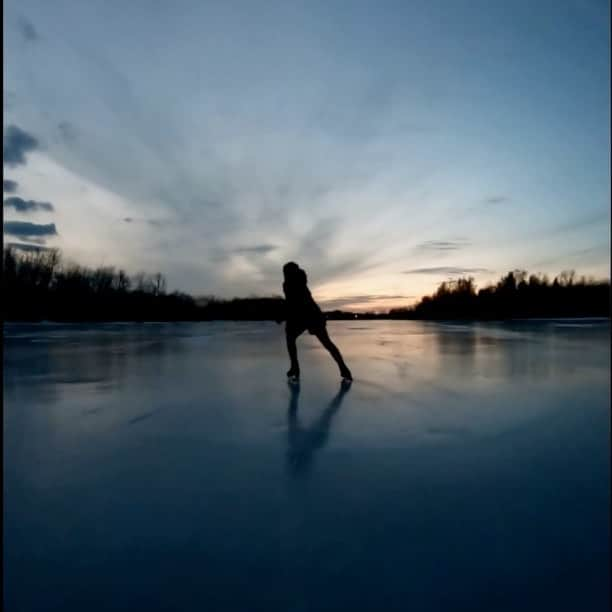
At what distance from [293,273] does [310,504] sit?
360cm

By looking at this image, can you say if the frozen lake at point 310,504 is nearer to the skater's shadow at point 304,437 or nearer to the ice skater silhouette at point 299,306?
the skater's shadow at point 304,437

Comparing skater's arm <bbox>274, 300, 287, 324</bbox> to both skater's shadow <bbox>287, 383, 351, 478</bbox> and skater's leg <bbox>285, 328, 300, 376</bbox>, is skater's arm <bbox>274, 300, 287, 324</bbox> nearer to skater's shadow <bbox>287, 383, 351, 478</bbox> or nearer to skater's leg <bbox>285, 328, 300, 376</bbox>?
skater's leg <bbox>285, 328, 300, 376</bbox>

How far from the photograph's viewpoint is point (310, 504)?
1.95 metres

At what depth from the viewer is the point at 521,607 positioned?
1318 millimetres

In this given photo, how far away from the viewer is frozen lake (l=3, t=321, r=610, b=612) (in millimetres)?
1400

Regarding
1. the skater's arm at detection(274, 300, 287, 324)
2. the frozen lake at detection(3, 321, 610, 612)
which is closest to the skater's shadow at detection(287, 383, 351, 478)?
the frozen lake at detection(3, 321, 610, 612)

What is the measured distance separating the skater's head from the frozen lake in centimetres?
174

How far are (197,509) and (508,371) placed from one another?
5.32 metres

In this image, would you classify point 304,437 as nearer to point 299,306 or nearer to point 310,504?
point 310,504

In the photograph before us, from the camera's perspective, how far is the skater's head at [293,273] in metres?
5.27

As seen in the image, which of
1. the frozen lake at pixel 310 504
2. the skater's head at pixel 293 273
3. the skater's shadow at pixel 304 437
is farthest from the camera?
the skater's head at pixel 293 273

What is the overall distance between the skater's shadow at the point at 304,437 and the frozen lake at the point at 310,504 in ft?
0.07

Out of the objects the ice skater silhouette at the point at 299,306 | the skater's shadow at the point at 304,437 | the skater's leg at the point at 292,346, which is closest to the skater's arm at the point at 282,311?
the ice skater silhouette at the point at 299,306

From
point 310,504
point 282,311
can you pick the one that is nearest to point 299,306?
point 282,311
